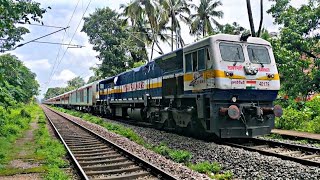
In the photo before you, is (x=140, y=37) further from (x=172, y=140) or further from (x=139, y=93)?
(x=172, y=140)

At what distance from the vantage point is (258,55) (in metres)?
11.1

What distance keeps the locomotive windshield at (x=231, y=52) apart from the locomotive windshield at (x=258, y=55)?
0.39 metres

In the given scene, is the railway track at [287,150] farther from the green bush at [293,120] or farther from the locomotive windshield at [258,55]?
the green bush at [293,120]

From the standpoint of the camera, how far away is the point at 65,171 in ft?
25.2

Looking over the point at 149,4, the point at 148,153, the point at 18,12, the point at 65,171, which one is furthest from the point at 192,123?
the point at 149,4

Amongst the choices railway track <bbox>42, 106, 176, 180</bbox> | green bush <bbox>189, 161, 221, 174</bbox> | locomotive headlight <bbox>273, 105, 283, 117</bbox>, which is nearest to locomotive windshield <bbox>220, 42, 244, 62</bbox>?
locomotive headlight <bbox>273, 105, 283, 117</bbox>

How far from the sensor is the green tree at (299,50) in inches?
677

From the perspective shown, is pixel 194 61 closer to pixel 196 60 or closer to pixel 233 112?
pixel 196 60

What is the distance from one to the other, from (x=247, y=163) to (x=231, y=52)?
4244 mm

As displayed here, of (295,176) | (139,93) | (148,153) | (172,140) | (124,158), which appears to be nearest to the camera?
(295,176)

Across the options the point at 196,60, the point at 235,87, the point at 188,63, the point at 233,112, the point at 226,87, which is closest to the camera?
the point at 233,112

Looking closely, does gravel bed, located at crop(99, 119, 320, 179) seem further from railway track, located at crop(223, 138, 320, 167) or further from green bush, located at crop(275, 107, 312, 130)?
green bush, located at crop(275, 107, 312, 130)

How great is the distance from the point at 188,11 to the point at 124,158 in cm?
2996

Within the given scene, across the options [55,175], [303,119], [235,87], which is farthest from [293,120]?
[55,175]
